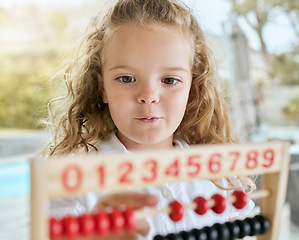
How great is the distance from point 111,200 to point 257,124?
13.9 feet

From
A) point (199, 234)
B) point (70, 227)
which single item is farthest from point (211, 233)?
point (70, 227)

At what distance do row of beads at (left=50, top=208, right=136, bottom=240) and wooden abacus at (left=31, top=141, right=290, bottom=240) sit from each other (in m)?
0.04

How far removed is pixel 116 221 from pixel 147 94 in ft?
1.02

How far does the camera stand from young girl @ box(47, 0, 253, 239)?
2.67ft

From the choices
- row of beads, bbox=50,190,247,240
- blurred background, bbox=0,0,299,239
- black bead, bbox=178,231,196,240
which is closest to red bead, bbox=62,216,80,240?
row of beads, bbox=50,190,247,240

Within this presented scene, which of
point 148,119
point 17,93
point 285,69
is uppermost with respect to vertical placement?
point 17,93

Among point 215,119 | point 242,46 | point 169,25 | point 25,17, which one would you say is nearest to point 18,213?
point 215,119

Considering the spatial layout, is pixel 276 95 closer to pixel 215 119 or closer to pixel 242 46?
pixel 242 46

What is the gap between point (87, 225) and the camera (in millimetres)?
563

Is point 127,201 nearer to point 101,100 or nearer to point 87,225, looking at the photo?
point 87,225

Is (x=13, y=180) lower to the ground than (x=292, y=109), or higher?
lower

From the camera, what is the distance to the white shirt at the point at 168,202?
32.4 inches

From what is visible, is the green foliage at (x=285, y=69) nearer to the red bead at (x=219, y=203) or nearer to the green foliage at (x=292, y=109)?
the green foliage at (x=292, y=109)

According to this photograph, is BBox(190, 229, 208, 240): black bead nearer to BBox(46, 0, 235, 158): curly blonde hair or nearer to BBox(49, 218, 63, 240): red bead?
BBox(49, 218, 63, 240): red bead
